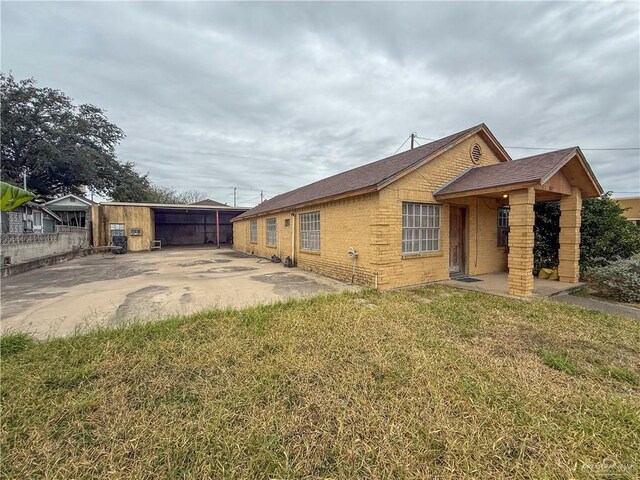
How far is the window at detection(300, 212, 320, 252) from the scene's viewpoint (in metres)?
9.68

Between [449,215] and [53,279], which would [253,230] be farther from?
[449,215]

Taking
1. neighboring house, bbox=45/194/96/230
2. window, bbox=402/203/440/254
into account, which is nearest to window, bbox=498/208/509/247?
window, bbox=402/203/440/254

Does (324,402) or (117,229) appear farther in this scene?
(117,229)

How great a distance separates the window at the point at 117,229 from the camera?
60.8ft

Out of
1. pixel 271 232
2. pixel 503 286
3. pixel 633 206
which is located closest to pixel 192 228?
pixel 271 232

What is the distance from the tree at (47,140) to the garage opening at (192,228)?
7.33m

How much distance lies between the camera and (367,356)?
3.29 metres

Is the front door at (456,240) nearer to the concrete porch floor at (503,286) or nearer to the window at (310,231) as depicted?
the concrete porch floor at (503,286)

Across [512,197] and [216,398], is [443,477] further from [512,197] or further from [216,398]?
[512,197]

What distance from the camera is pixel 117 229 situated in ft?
61.1

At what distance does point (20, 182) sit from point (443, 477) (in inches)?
1349

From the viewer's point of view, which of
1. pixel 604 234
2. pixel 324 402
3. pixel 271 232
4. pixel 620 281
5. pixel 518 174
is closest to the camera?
pixel 324 402

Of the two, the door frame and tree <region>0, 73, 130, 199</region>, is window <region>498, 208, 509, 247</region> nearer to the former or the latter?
the door frame

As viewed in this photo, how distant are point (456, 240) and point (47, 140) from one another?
32542 millimetres
